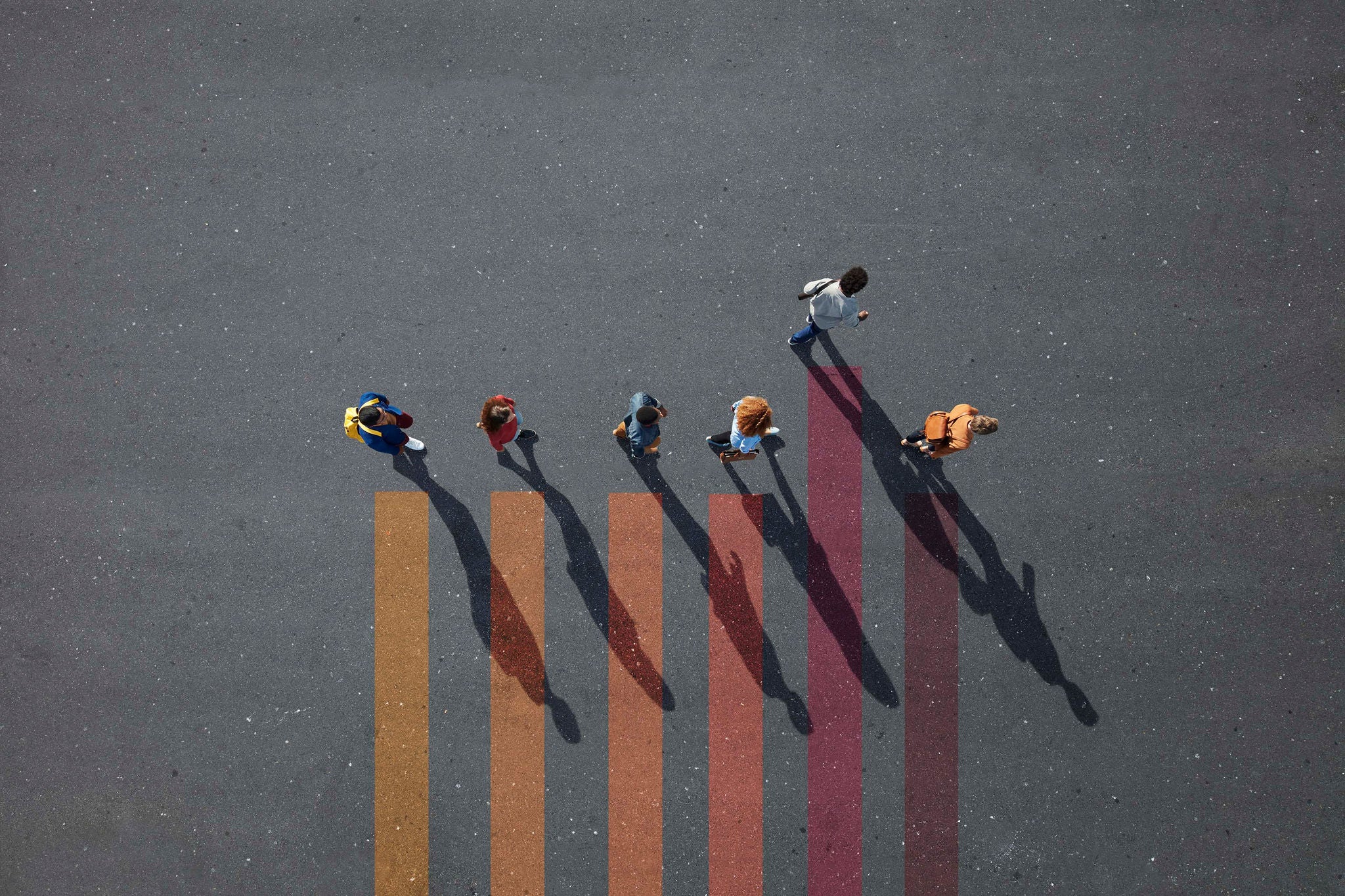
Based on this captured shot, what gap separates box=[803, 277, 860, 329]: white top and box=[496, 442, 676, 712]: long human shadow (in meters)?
2.34

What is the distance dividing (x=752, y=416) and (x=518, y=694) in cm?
283

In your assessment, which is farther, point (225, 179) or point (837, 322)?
point (225, 179)

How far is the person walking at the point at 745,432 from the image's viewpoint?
479 cm

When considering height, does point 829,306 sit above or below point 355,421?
above

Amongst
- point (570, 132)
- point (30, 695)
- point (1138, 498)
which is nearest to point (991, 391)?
point (1138, 498)

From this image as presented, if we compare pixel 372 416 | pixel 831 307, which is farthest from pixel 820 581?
pixel 372 416

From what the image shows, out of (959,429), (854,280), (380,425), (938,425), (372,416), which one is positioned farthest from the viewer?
(938,425)

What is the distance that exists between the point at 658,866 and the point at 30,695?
4.98 m

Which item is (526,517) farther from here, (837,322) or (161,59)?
(161,59)

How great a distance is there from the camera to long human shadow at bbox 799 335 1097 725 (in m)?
5.65

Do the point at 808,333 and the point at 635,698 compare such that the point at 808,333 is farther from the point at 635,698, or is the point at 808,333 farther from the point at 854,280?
the point at 635,698

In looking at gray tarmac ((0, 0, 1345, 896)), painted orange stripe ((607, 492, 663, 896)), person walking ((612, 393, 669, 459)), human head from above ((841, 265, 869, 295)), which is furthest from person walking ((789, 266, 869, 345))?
painted orange stripe ((607, 492, 663, 896))

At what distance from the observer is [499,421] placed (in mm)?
4754

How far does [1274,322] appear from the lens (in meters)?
5.77
